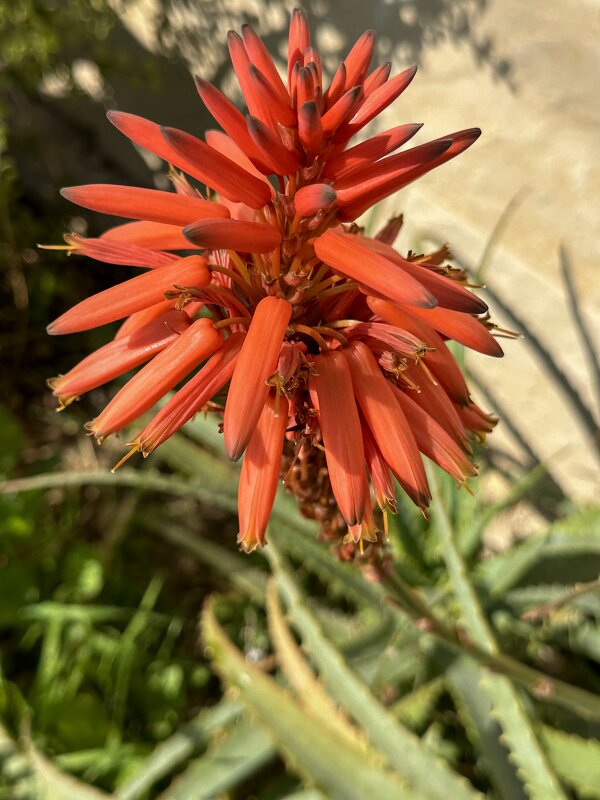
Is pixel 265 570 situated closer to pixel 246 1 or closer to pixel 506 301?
pixel 506 301

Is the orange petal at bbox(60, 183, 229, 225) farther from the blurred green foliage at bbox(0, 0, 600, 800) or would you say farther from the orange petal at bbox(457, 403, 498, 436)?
the blurred green foliage at bbox(0, 0, 600, 800)

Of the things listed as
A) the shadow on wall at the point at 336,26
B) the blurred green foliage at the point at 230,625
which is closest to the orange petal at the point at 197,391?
the blurred green foliage at the point at 230,625

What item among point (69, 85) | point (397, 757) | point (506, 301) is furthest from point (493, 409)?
point (69, 85)

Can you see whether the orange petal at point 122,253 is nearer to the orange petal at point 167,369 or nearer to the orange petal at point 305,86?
the orange petal at point 167,369

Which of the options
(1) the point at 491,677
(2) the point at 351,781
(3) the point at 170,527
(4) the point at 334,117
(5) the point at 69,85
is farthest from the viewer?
(5) the point at 69,85

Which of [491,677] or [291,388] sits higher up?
[291,388]

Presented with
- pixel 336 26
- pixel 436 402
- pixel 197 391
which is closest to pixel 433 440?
pixel 436 402

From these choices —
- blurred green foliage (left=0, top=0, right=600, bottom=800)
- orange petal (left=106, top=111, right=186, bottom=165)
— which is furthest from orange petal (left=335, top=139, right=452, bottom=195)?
blurred green foliage (left=0, top=0, right=600, bottom=800)
